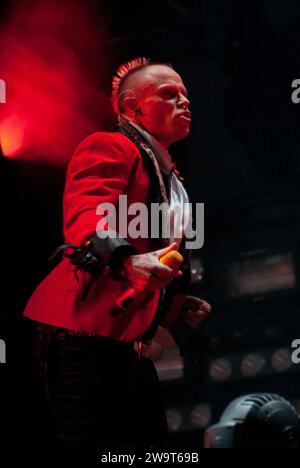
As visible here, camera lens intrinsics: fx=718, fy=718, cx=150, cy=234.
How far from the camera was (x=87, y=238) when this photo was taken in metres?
1.85

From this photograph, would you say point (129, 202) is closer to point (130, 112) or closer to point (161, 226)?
point (161, 226)

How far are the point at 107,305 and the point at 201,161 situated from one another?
116cm

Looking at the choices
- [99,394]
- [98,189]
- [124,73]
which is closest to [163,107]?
[124,73]

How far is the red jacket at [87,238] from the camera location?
6.36 feet

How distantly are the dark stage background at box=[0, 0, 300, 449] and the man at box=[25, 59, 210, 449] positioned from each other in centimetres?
60

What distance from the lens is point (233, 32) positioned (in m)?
2.99

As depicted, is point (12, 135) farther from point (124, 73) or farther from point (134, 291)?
point (134, 291)

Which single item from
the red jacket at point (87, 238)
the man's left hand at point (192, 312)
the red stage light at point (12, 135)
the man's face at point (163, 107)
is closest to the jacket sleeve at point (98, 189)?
the red jacket at point (87, 238)

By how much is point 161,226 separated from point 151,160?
0.21 meters

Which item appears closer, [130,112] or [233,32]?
A: [130,112]
